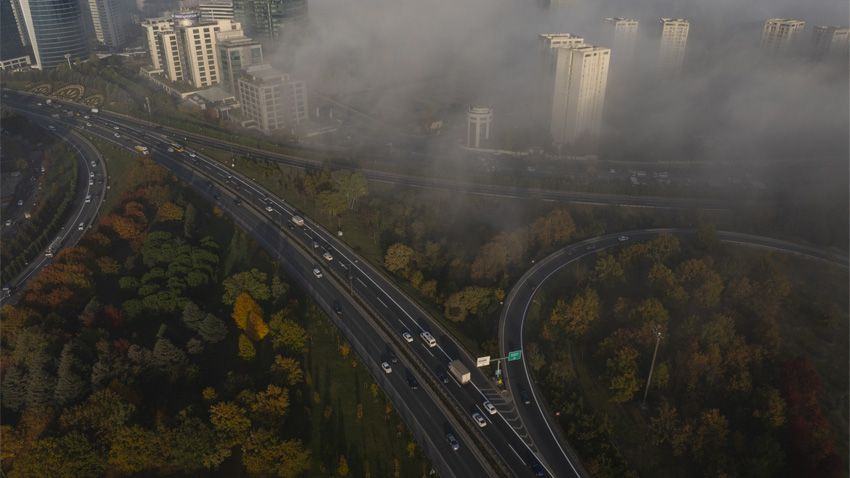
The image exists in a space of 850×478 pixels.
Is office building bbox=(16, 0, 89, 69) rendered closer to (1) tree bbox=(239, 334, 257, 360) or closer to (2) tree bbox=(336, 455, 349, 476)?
(1) tree bbox=(239, 334, 257, 360)

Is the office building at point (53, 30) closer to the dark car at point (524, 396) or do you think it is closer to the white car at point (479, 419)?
the white car at point (479, 419)

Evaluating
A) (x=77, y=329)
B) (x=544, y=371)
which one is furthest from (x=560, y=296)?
(x=77, y=329)

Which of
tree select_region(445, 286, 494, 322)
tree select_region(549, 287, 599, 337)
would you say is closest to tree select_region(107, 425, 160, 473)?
tree select_region(445, 286, 494, 322)

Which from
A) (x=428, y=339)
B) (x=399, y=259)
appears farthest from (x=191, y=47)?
(x=428, y=339)

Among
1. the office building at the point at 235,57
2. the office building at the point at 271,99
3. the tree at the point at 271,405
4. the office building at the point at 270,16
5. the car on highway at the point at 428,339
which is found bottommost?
the car on highway at the point at 428,339

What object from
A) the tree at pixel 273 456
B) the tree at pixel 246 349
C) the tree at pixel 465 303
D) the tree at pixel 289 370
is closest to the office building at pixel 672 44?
the tree at pixel 465 303

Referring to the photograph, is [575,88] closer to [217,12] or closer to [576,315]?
[576,315]
